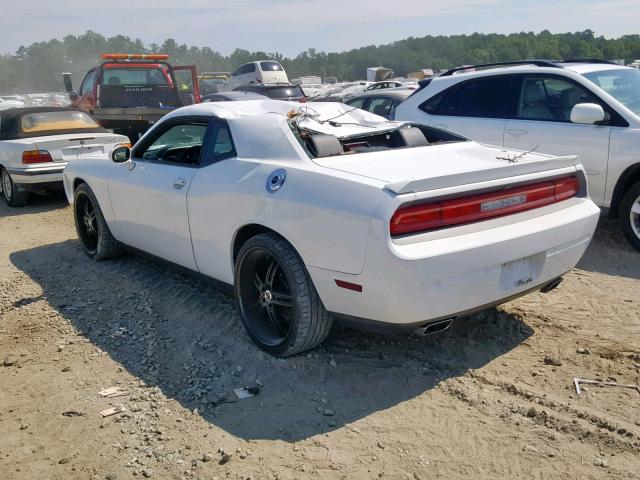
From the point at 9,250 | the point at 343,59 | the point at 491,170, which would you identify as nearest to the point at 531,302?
the point at 491,170

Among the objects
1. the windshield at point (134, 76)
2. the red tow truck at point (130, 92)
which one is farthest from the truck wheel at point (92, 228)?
the windshield at point (134, 76)

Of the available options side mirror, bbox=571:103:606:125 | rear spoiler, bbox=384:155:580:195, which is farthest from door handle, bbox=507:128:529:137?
rear spoiler, bbox=384:155:580:195

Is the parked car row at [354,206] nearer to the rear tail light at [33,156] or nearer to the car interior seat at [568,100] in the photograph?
the car interior seat at [568,100]

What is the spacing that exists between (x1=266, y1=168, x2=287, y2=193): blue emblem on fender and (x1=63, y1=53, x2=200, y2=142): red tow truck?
8739mm

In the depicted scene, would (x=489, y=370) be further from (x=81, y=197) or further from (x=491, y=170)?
(x=81, y=197)

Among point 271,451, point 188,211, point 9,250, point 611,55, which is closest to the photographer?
point 271,451

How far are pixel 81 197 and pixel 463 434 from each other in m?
4.67

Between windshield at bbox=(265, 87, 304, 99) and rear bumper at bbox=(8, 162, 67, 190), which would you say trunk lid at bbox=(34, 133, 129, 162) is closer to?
rear bumper at bbox=(8, 162, 67, 190)

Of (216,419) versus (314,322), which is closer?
(216,419)

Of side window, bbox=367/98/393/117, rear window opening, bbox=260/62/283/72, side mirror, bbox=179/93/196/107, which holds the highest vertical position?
rear window opening, bbox=260/62/283/72

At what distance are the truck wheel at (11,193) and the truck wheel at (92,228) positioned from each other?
3272 millimetres

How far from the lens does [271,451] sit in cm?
300

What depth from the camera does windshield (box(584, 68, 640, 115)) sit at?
6051 millimetres

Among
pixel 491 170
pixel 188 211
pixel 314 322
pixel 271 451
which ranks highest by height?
pixel 491 170
